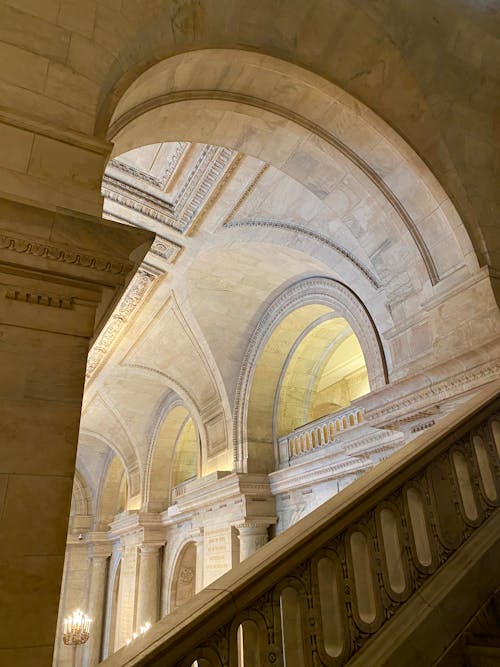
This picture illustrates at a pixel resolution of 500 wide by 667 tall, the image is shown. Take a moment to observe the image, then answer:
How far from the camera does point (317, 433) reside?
806 cm

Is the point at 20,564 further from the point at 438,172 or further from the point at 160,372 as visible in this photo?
the point at 160,372

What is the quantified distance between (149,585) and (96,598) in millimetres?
4462

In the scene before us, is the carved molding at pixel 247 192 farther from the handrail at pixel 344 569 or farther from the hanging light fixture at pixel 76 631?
the hanging light fixture at pixel 76 631

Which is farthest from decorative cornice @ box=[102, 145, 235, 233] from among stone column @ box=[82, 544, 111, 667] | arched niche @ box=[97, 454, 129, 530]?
stone column @ box=[82, 544, 111, 667]

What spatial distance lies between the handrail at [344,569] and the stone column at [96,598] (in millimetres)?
15146

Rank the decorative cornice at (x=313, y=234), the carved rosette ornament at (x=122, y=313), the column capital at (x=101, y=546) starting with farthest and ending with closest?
1. the column capital at (x=101, y=546)
2. the carved rosette ornament at (x=122, y=313)
3. the decorative cornice at (x=313, y=234)

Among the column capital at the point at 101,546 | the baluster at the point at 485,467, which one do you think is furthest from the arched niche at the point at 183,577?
the baluster at the point at 485,467

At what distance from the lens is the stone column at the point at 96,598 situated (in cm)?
1461

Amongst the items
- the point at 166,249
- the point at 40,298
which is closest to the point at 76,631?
the point at 166,249

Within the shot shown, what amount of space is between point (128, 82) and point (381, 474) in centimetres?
267

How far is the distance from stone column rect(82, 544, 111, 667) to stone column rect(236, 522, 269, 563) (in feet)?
29.4

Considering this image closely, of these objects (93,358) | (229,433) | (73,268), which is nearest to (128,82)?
(73,268)

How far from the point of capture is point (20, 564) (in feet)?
6.47

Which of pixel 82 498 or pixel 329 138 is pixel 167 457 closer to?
pixel 82 498
